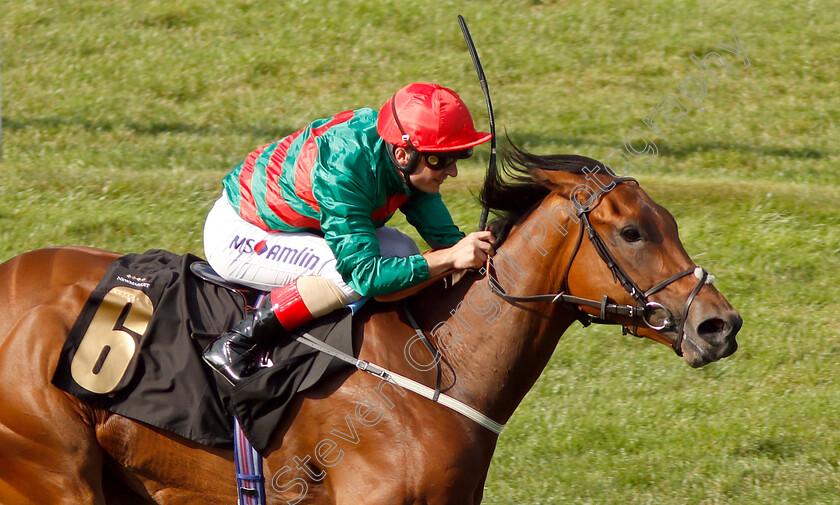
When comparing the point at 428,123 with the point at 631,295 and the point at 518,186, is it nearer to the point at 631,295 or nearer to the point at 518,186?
the point at 518,186

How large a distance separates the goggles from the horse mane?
0.15 m

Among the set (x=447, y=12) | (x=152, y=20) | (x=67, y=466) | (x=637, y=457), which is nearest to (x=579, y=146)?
(x=447, y=12)

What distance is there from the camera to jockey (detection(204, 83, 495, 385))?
3488 millimetres

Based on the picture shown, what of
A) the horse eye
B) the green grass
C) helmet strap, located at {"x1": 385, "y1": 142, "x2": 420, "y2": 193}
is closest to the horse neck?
the horse eye

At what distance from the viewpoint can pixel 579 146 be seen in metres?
11.8

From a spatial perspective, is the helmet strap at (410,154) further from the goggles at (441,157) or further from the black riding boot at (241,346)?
the black riding boot at (241,346)

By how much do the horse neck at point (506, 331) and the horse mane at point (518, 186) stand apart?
9 centimetres

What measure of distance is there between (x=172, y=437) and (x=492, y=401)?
4.20 feet

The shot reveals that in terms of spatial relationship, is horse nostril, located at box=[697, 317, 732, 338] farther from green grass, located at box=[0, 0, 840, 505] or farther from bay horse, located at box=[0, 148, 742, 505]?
green grass, located at box=[0, 0, 840, 505]

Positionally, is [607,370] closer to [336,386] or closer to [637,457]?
[637,457]

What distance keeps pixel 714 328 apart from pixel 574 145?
8750 millimetres

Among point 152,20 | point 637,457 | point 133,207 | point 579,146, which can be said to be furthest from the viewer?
point 152,20

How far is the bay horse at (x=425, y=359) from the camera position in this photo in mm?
3393

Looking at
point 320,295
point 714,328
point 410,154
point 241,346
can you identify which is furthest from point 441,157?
point 714,328
